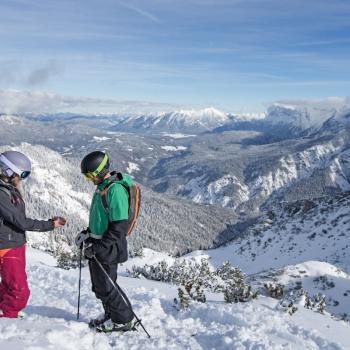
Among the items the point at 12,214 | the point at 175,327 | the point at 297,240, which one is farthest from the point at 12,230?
the point at 297,240

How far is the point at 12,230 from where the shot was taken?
8.66m

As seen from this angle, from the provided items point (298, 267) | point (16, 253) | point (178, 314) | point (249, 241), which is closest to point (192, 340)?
point (178, 314)

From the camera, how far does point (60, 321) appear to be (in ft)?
30.5

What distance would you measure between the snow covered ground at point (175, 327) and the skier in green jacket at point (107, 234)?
417 millimetres

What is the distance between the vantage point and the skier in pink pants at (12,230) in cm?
845

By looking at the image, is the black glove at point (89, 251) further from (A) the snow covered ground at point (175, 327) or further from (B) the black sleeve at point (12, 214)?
(A) the snow covered ground at point (175, 327)

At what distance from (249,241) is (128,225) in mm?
72855

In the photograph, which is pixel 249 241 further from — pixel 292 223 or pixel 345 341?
pixel 345 341

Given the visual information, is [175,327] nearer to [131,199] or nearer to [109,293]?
[109,293]

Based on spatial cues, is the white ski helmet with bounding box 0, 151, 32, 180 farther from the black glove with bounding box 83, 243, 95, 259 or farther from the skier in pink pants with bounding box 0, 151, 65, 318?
the black glove with bounding box 83, 243, 95, 259

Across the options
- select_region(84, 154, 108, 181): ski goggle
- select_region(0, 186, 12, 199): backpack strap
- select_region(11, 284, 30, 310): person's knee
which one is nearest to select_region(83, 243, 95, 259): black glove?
select_region(84, 154, 108, 181): ski goggle

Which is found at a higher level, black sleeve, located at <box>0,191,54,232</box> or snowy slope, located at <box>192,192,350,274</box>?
black sleeve, located at <box>0,191,54,232</box>

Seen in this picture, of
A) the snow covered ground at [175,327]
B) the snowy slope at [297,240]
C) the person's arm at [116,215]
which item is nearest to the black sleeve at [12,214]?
the person's arm at [116,215]

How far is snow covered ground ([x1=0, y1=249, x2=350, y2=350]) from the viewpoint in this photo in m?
8.01
